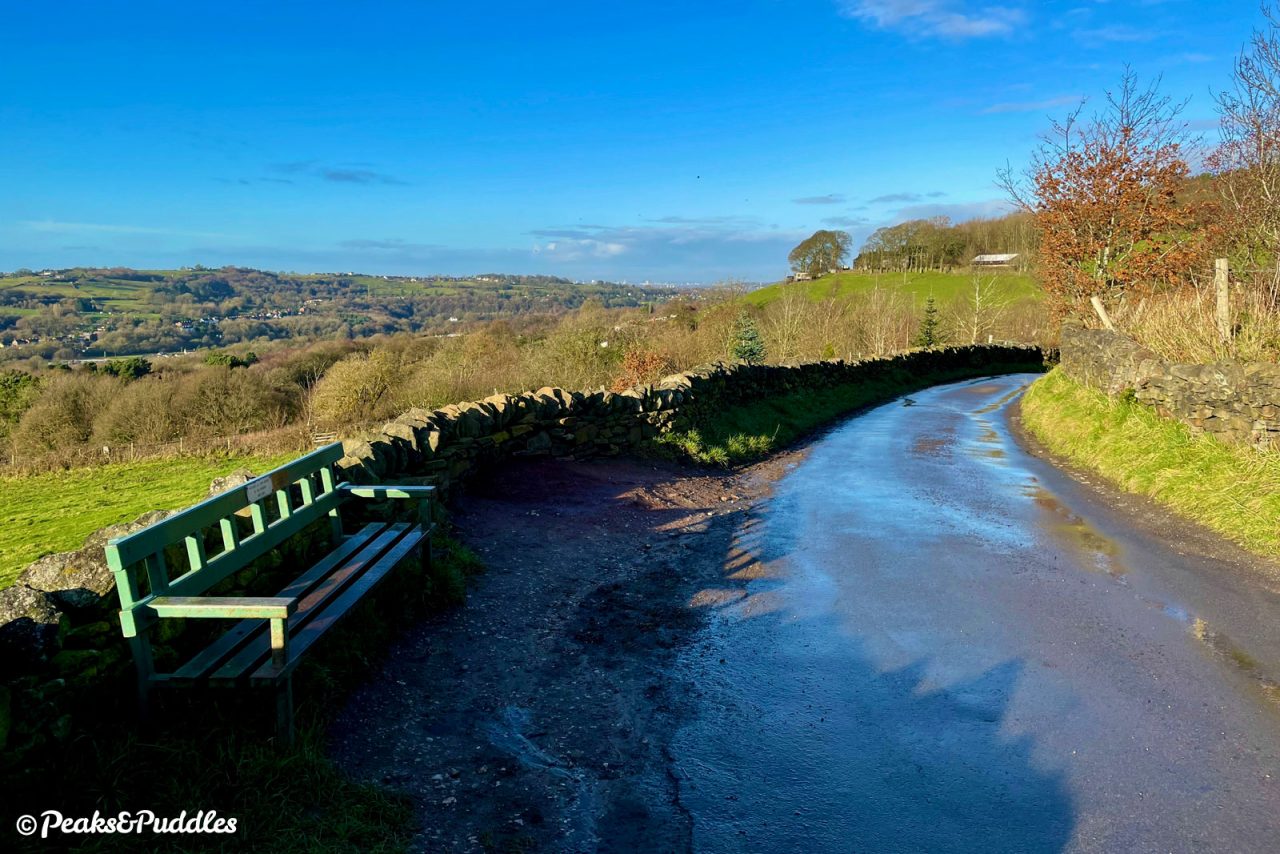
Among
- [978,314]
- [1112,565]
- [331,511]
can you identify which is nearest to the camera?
[331,511]

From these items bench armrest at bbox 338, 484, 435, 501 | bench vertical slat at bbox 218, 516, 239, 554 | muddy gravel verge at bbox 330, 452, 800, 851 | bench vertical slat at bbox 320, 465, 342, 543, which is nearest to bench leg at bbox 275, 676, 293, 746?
muddy gravel verge at bbox 330, 452, 800, 851

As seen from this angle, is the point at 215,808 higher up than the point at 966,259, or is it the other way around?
the point at 966,259

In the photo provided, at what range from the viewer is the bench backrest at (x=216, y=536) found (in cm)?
358

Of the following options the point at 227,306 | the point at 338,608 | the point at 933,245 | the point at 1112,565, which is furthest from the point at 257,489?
the point at 227,306

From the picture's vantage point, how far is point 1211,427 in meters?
10.0

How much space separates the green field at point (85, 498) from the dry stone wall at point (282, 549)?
620cm

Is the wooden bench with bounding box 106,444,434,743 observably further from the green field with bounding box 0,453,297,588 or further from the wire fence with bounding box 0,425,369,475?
the wire fence with bounding box 0,425,369,475

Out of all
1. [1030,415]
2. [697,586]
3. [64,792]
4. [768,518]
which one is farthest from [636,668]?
[1030,415]

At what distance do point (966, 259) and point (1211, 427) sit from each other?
235 ft

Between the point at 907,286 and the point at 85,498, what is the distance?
63.0 m

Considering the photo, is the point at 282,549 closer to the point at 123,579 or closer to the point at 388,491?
the point at 388,491

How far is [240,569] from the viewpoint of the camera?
4.66m

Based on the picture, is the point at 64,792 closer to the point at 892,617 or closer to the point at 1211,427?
the point at 892,617

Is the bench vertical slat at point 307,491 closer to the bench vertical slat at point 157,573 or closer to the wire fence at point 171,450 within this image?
the bench vertical slat at point 157,573
